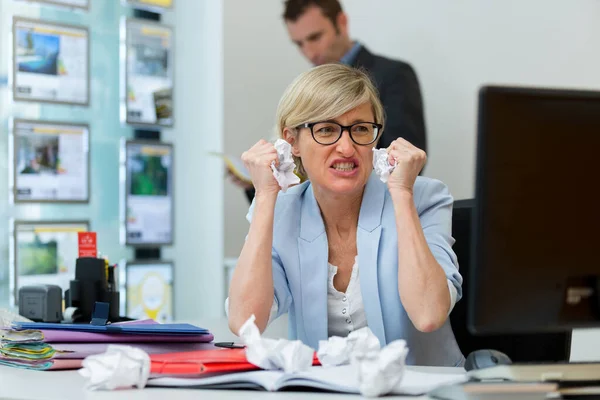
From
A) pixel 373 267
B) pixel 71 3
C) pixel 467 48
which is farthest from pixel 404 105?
pixel 373 267

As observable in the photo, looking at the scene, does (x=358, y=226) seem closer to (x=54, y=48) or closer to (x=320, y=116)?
(x=320, y=116)

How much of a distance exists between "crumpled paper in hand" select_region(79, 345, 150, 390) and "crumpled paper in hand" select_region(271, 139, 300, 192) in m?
0.78

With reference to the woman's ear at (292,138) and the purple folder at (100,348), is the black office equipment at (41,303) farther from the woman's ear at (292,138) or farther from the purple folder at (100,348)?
the woman's ear at (292,138)

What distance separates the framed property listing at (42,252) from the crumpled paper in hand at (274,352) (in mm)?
2568

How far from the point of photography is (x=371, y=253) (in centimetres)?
193

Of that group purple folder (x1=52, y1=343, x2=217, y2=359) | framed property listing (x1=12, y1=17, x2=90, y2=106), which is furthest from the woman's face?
framed property listing (x1=12, y1=17, x2=90, y2=106)

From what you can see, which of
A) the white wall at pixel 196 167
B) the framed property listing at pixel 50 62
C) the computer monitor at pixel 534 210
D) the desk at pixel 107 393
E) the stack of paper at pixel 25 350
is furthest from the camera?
the white wall at pixel 196 167

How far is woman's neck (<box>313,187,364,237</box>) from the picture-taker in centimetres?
207

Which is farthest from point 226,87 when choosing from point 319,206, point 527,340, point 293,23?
point 527,340

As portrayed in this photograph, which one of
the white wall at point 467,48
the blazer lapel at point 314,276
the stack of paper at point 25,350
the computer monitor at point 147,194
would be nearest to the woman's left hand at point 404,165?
the blazer lapel at point 314,276

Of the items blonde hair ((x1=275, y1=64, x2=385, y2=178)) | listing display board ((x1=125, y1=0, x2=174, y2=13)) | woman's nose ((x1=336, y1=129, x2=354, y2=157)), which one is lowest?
woman's nose ((x1=336, y1=129, x2=354, y2=157))

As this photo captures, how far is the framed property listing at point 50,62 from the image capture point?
3703mm

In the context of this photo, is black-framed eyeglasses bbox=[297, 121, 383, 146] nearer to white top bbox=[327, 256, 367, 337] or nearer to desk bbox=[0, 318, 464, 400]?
white top bbox=[327, 256, 367, 337]

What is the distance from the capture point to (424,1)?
388 centimetres
